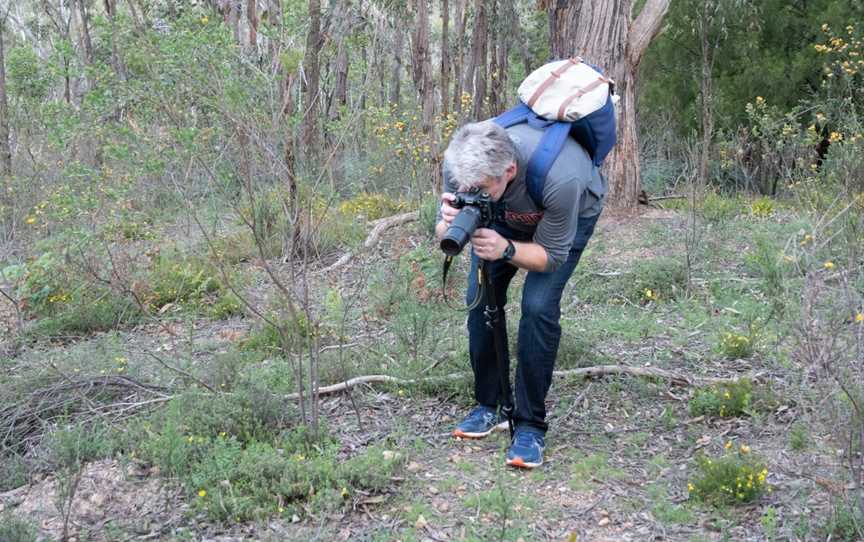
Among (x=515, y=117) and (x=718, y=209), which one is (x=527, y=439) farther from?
(x=718, y=209)

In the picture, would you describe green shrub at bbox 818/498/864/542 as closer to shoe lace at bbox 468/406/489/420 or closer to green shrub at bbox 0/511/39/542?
shoe lace at bbox 468/406/489/420

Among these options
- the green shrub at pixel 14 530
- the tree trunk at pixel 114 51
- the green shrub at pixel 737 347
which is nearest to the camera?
the green shrub at pixel 14 530

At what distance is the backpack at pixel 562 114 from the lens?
3.26 m

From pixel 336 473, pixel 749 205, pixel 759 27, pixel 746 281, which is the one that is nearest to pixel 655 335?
pixel 746 281

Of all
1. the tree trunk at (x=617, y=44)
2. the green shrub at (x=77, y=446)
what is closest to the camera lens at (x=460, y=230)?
the green shrub at (x=77, y=446)

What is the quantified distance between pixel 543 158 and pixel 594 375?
1.68 metres

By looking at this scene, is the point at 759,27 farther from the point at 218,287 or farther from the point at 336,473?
the point at 336,473

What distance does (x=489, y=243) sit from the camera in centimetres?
325

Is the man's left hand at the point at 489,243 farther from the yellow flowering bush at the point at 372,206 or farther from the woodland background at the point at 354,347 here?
the yellow flowering bush at the point at 372,206

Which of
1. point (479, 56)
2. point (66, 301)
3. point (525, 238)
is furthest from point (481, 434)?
point (479, 56)

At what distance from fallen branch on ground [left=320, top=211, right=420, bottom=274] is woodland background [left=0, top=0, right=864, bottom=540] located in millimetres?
68

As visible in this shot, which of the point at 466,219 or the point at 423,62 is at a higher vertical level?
the point at 466,219

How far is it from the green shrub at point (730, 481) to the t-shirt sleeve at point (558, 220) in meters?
1.00

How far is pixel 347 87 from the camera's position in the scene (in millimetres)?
13383
